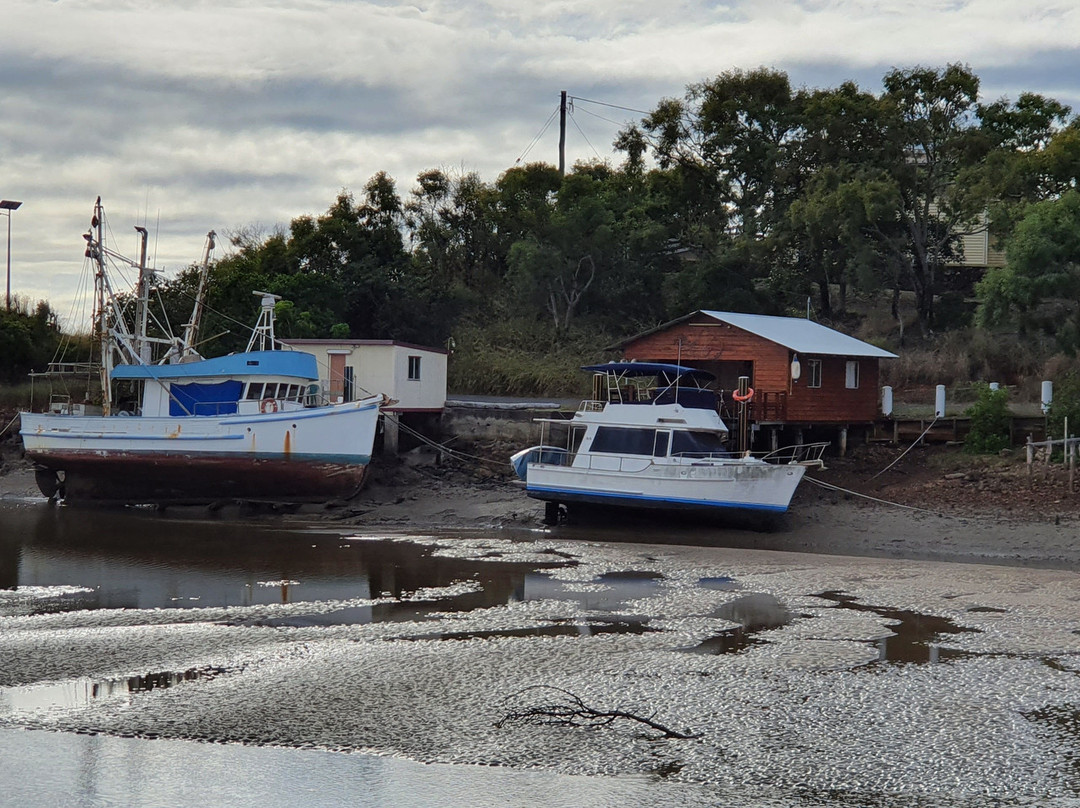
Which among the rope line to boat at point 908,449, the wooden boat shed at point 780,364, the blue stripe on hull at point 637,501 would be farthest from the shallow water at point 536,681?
the wooden boat shed at point 780,364

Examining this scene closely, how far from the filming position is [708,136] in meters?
43.9

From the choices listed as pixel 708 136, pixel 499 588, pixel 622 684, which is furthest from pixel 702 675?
pixel 708 136

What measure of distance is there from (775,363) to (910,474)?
4.34 m

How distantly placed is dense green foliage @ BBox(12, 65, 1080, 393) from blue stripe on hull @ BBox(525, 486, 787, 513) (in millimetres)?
14628

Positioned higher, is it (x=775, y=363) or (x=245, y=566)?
(x=775, y=363)

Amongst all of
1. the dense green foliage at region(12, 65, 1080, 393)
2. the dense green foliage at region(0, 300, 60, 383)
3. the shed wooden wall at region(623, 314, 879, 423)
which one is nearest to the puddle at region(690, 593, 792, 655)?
the shed wooden wall at region(623, 314, 879, 423)

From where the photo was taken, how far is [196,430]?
29.9 meters

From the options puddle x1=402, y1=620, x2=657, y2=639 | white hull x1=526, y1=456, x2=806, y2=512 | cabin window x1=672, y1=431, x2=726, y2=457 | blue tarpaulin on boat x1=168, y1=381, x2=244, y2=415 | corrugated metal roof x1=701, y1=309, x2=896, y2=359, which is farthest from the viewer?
blue tarpaulin on boat x1=168, y1=381, x2=244, y2=415

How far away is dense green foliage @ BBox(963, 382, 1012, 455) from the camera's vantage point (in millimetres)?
27625

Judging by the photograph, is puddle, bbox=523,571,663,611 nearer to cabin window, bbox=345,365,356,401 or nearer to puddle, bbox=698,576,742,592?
puddle, bbox=698,576,742,592

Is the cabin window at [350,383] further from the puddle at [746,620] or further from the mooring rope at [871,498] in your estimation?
the puddle at [746,620]

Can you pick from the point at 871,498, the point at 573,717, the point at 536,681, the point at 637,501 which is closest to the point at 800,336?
the point at 871,498

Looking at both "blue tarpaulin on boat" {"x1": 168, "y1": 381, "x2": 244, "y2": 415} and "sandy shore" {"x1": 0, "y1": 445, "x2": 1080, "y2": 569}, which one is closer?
"sandy shore" {"x1": 0, "y1": 445, "x2": 1080, "y2": 569}

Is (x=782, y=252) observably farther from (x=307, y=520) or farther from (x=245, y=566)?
(x=245, y=566)
